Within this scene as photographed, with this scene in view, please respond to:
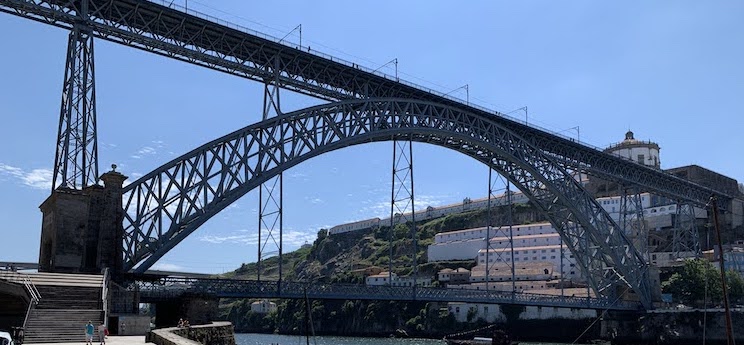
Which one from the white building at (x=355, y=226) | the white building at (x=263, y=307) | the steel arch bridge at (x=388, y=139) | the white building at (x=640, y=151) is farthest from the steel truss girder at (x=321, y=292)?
the white building at (x=355, y=226)

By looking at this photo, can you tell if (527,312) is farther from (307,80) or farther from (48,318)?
(48,318)

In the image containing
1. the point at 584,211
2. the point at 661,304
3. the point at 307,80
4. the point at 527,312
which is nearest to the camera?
the point at 307,80

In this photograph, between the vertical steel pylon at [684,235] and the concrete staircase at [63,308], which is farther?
the vertical steel pylon at [684,235]

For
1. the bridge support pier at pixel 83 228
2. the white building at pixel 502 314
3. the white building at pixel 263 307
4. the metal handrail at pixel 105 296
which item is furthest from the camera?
the white building at pixel 263 307

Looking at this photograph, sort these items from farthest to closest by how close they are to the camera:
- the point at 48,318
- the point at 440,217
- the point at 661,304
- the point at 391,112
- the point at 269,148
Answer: the point at 440,217, the point at 661,304, the point at 391,112, the point at 269,148, the point at 48,318

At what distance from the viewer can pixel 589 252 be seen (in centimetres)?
6512

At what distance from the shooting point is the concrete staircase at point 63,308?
24156 millimetres

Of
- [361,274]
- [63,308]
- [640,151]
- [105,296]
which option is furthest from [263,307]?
[63,308]

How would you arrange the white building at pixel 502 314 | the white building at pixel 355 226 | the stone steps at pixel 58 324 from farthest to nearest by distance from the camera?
the white building at pixel 355 226 → the white building at pixel 502 314 → the stone steps at pixel 58 324

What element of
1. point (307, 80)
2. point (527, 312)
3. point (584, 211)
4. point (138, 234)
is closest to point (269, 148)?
point (307, 80)

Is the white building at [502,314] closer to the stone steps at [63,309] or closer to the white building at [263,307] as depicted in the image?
the white building at [263,307]

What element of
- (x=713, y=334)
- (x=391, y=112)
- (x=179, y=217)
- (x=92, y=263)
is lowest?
(x=713, y=334)

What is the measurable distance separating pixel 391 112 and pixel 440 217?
114320 millimetres

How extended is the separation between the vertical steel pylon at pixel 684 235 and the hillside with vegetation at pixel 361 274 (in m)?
27.7
